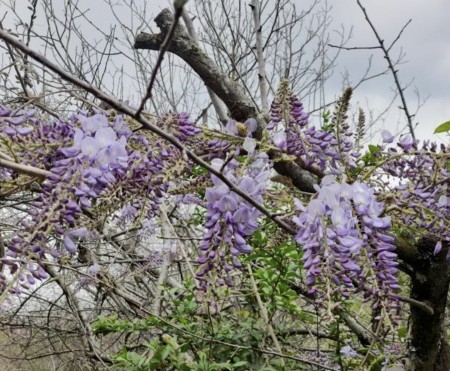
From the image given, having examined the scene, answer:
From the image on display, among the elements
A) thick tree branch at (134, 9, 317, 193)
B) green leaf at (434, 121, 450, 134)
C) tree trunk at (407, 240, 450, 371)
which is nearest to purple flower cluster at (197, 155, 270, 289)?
thick tree branch at (134, 9, 317, 193)

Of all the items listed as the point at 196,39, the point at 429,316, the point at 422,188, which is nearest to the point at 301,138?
the point at 422,188

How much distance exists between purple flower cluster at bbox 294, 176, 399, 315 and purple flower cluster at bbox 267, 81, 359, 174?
0.19 metres

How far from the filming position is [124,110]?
70cm

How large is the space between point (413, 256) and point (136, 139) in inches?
43.4

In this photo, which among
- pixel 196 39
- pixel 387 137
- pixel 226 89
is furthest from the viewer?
pixel 196 39

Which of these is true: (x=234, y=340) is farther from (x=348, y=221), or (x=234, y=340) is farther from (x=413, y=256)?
(x=348, y=221)

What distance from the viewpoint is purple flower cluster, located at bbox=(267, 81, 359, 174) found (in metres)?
1.15

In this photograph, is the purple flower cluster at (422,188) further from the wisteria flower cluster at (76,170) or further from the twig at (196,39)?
the twig at (196,39)

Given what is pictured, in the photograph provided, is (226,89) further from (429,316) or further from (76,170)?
(429,316)

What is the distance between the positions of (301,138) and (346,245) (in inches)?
13.8

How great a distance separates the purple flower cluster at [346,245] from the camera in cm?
89

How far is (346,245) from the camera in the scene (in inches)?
35.4

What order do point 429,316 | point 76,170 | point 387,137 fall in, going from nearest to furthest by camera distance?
point 76,170, point 387,137, point 429,316

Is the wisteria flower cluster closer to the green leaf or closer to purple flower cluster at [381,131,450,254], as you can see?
purple flower cluster at [381,131,450,254]
